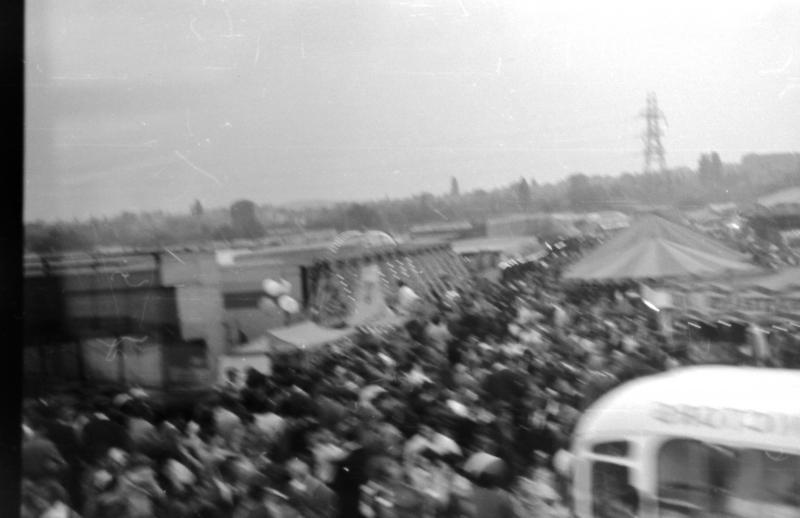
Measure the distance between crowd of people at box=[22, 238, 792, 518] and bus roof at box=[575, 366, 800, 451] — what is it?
1.6 inches

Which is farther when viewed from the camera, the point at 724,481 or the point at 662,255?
the point at 662,255

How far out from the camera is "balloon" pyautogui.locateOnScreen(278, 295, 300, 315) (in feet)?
6.57

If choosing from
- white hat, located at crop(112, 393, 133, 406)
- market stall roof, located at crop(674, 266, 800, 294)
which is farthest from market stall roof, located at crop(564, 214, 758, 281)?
white hat, located at crop(112, 393, 133, 406)

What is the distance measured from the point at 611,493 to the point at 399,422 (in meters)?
0.49

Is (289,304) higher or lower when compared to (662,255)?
lower

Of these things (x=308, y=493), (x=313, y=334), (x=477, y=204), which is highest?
(x=477, y=204)

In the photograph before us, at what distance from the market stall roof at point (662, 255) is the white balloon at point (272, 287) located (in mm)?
641

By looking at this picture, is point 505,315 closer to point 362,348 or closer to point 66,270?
point 362,348

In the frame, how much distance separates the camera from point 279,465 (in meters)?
2.02

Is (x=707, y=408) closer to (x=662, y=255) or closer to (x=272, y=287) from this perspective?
(x=662, y=255)

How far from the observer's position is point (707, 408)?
1869mm

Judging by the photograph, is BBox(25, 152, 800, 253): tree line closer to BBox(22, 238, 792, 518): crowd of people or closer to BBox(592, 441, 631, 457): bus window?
BBox(22, 238, 792, 518): crowd of people

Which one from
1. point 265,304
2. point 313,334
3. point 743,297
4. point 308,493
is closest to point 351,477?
point 308,493

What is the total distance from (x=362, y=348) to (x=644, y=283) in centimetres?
64
